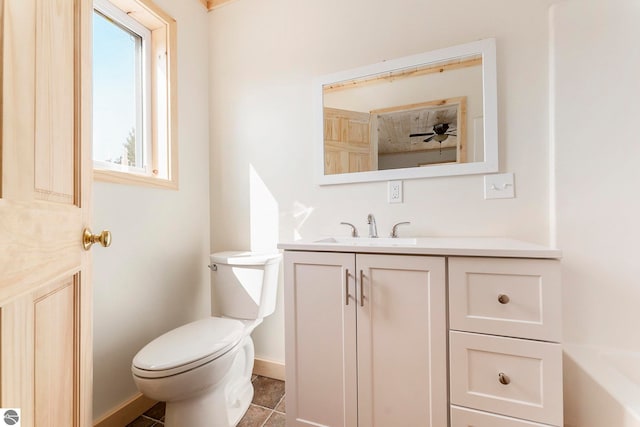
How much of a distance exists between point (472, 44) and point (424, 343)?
1.42m

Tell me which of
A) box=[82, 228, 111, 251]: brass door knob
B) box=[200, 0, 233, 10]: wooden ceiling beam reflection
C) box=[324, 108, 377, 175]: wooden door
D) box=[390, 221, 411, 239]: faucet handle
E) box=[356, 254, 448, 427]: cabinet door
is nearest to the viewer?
box=[82, 228, 111, 251]: brass door knob

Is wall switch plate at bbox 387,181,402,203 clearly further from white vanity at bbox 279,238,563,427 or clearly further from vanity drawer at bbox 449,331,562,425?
vanity drawer at bbox 449,331,562,425

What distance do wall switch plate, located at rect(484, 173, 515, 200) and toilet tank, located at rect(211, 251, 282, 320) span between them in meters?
1.16

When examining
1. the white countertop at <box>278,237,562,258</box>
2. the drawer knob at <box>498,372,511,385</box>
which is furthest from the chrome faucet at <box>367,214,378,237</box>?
the drawer knob at <box>498,372,511,385</box>

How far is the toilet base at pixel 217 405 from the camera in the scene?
46.2 inches

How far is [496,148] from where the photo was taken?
4.41 ft

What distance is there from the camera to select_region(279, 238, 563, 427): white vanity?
90 centimetres

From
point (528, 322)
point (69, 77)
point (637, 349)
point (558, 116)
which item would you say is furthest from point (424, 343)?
point (69, 77)

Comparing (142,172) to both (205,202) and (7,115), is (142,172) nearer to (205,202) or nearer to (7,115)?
(205,202)

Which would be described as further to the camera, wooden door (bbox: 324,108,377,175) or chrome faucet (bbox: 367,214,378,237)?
wooden door (bbox: 324,108,377,175)

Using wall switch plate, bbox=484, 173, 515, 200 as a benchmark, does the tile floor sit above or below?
below

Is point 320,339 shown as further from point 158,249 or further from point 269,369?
point 158,249

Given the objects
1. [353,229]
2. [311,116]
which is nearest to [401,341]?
[353,229]

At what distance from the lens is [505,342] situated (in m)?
0.93
